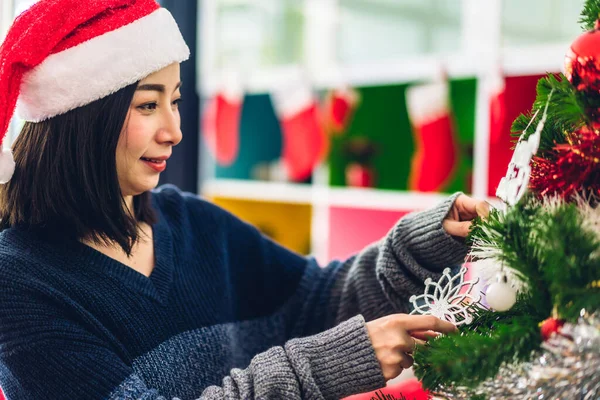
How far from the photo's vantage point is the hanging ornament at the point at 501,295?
635mm

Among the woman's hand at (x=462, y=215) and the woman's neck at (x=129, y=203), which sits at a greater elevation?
the woman's hand at (x=462, y=215)

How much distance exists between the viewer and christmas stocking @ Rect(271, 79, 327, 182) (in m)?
2.73

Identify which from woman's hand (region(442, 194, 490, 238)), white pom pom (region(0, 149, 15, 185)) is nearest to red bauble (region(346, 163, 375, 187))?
woman's hand (region(442, 194, 490, 238))

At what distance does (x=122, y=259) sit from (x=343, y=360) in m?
0.50

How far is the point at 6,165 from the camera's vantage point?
1.02 m

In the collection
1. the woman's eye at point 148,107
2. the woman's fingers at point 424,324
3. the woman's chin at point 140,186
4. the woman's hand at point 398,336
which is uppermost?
the woman's eye at point 148,107

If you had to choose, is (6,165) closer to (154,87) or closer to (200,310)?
(154,87)

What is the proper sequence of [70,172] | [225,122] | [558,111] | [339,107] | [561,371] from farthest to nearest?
[225,122] → [339,107] → [70,172] → [558,111] → [561,371]

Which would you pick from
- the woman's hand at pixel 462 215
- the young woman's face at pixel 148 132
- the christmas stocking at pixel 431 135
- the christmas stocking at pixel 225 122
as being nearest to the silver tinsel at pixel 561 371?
the woman's hand at pixel 462 215

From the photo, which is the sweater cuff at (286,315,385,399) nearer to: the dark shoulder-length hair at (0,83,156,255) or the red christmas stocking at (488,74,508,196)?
the dark shoulder-length hair at (0,83,156,255)

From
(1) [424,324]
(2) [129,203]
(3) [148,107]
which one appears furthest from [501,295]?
(2) [129,203]

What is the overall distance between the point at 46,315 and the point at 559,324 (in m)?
0.71

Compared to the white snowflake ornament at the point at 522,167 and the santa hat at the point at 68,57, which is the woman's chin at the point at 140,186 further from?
the white snowflake ornament at the point at 522,167

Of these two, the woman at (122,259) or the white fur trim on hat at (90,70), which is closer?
the woman at (122,259)
